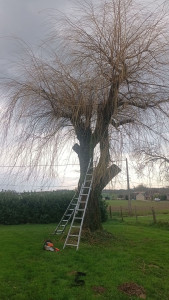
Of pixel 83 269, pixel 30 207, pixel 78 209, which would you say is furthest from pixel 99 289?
pixel 30 207

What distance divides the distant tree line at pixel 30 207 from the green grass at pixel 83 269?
8.64 metres

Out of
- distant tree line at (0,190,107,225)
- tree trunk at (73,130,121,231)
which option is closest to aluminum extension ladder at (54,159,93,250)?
tree trunk at (73,130,121,231)

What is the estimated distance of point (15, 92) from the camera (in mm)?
8531

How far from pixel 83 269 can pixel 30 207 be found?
12080 millimetres

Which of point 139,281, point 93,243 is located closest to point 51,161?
point 93,243

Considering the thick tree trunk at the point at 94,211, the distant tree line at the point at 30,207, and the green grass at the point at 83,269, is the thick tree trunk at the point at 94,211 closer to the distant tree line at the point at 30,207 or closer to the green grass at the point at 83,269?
the green grass at the point at 83,269

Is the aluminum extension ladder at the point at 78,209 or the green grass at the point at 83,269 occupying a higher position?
the aluminum extension ladder at the point at 78,209

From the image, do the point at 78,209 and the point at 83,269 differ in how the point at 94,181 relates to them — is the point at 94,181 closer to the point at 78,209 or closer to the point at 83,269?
the point at 78,209

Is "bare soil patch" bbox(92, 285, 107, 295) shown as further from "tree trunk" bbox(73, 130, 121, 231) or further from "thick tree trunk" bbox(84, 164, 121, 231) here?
"thick tree trunk" bbox(84, 164, 121, 231)

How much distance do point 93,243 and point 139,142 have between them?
3335mm

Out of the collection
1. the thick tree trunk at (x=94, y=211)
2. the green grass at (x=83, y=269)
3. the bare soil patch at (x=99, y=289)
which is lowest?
the bare soil patch at (x=99, y=289)

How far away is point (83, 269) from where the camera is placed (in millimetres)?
6625

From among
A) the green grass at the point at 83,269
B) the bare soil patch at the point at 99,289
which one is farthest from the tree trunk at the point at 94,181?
the bare soil patch at the point at 99,289

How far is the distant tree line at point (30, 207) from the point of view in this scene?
58.2 ft
